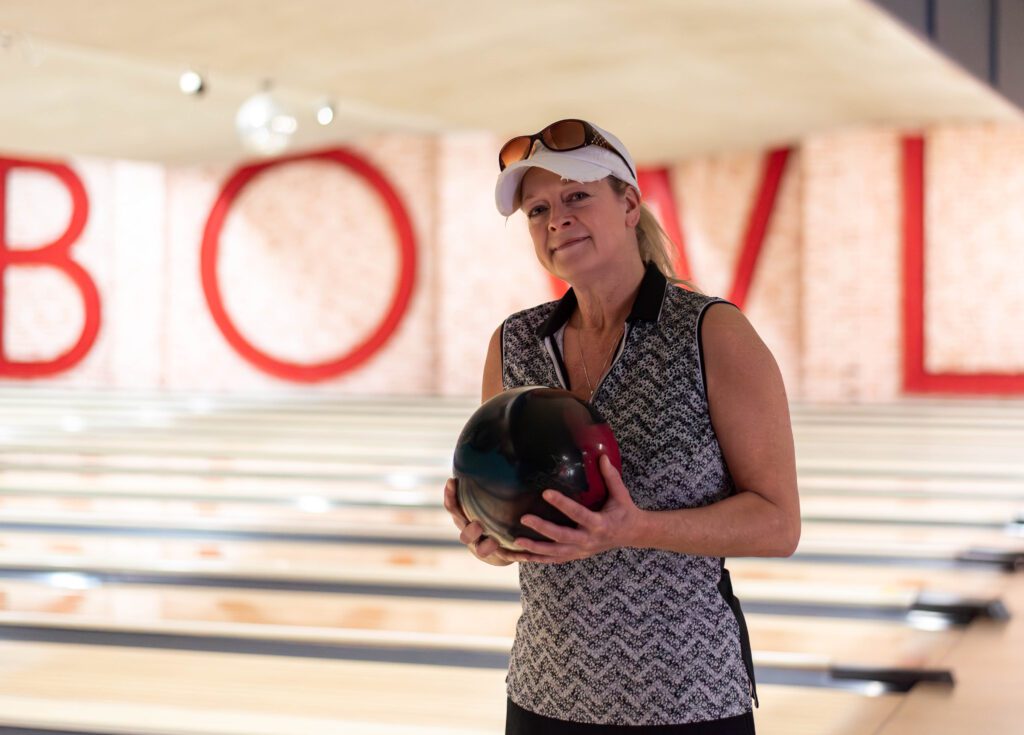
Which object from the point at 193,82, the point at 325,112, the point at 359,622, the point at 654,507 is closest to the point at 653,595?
the point at 654,507

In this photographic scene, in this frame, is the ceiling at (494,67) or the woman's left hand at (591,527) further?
the ceiling at (494,67)

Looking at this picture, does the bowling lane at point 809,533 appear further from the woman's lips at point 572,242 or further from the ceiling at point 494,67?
the woman's lips at point 572,242

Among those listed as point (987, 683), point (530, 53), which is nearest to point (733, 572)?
point (987, 683)

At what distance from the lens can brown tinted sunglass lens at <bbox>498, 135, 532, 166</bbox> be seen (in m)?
1.65

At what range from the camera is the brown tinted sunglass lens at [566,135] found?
1590 mm

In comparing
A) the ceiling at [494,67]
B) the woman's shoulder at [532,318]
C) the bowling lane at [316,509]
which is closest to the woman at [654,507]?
the woman's shoulder at [532,318]

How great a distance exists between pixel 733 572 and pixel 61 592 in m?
2.40

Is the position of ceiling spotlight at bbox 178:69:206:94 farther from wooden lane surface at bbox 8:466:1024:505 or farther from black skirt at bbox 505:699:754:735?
black skirt at bbox 505:699:754:735

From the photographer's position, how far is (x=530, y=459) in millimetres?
1505

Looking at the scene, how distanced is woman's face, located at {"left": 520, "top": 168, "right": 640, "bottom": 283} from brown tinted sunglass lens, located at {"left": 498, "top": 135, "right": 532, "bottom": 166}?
0.03m

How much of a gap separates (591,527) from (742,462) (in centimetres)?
27

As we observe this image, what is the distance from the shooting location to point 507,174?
164 cm

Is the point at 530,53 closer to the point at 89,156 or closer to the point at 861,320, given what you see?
the point at 861,320

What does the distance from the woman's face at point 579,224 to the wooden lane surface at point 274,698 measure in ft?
4.63
